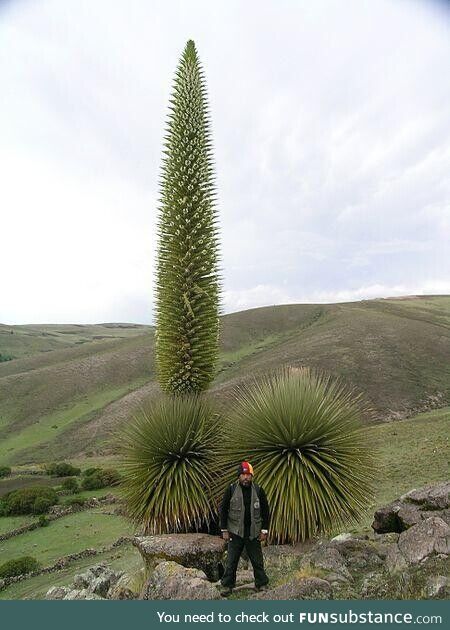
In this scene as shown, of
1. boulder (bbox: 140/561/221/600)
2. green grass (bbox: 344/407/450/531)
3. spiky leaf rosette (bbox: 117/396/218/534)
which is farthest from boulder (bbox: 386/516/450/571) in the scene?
green grass (bbox: 344/407/450/531)

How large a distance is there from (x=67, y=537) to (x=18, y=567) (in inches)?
220

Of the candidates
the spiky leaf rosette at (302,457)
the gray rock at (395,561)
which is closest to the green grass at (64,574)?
the spiky leaf rosette at (302,457)

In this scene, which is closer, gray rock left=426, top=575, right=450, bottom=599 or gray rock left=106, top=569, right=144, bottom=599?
gray rock left=426, top=575, right=450, bottom=599

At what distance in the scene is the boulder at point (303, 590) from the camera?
5.26m

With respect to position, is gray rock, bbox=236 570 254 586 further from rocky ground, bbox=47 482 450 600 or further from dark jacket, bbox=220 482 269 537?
dark jacket, bbox=220 482 269 537

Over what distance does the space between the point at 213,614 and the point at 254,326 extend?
84847 millimetres

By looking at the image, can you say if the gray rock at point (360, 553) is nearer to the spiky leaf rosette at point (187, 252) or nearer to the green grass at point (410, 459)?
the spiky leaf rosette at point (187, 252)

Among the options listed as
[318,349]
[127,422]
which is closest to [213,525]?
[127,422]

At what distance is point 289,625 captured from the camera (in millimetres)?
4398

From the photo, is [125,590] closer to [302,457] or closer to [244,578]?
[244,578]

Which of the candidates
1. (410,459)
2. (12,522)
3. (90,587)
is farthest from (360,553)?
(12,522)

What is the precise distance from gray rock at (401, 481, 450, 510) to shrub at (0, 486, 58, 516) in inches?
1080

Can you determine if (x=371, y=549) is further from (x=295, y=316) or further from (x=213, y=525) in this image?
(x=295, y=316)

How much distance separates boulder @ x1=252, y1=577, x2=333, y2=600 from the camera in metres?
5.26
